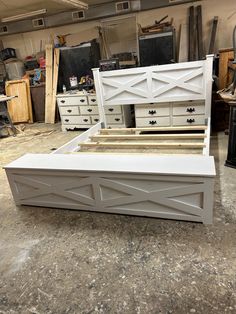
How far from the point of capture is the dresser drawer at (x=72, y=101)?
13.9 ft

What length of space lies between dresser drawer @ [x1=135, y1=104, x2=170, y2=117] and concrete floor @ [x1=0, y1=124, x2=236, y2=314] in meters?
1.73

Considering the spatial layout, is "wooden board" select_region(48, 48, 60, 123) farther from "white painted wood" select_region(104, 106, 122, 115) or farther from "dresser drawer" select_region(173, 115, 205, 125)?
"dresser drawer" select_region(173, 115, 205, 125)

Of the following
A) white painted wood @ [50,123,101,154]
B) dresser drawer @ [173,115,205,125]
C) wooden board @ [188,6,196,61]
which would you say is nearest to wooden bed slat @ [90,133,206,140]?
white painted wood @ [50,123,101,154]

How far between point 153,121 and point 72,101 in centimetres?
164

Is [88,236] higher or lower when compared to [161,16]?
lower

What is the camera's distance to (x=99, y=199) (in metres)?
1.84

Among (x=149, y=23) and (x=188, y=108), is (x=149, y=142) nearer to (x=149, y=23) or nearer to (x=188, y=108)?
(x=188, y=108)

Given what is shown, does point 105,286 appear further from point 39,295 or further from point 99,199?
point 99,199

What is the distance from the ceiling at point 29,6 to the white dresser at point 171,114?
2614 millimetres

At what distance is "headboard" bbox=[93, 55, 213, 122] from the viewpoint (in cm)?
313

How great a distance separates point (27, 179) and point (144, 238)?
1.08 meters

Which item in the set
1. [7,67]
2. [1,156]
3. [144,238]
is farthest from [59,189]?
[7,67]

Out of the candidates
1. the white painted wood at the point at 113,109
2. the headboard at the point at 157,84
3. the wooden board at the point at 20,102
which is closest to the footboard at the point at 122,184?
the headboard at the point at 157,84

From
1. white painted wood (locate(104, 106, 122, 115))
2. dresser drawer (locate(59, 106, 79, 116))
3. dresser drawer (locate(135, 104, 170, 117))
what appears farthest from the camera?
dresser drawer (locate(59, 106, 79, 116))
